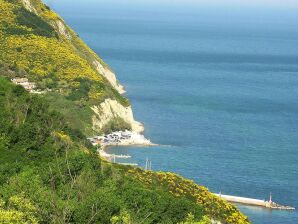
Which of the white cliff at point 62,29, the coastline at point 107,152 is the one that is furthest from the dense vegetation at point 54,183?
the white cliff at point 62,29

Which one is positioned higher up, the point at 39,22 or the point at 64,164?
the point at 39,22

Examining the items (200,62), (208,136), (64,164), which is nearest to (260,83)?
(200,62)

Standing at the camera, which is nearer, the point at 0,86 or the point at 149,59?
the point at 0,86

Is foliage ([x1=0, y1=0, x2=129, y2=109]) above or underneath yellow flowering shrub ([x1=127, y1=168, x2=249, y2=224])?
above

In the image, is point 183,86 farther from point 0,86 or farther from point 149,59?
point 0,86

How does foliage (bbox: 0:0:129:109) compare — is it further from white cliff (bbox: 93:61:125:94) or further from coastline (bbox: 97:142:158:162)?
white cliff (bbox: 93:61:125:94)

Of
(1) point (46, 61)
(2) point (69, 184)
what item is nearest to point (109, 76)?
(1) point (46, 61)

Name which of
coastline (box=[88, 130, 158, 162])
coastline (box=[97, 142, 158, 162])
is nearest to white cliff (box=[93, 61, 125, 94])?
coastline (box=[88, 130, 158, 162])

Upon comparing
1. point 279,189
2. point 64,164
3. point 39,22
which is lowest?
point 279,189
